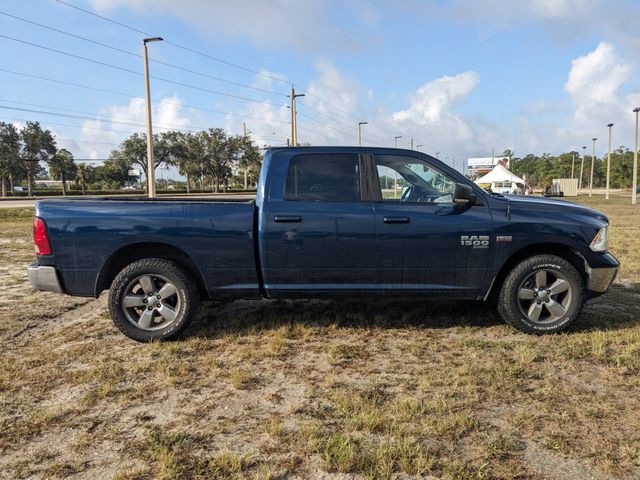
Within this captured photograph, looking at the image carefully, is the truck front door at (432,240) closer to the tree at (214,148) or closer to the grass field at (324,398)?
the grass field at (324,398)

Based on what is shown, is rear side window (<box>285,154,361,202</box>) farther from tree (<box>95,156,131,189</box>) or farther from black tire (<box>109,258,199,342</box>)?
tree (<box>95,156,131,189</box>)

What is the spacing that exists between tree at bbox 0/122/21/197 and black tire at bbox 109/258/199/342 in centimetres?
5980

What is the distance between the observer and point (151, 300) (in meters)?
4.42

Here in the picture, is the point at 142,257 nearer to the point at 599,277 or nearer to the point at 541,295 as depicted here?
the point at 541,295

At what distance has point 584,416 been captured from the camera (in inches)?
120

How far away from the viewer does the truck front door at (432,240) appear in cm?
437

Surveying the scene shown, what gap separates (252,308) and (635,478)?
160 inches

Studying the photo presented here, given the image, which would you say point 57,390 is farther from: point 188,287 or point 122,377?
Result: point 188,287

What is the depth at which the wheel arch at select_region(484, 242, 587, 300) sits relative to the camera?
15.0 feet

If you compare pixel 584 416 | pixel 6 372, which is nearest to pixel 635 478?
pixel 584 416

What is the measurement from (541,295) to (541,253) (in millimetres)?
413

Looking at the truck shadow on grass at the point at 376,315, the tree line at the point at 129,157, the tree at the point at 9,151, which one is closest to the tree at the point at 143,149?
Answer: the tree line at the point at 129,157

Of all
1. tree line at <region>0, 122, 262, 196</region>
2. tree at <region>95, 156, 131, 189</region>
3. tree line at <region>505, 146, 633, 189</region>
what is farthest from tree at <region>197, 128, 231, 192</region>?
tree line at <region>505, 146, 633, 189</region>

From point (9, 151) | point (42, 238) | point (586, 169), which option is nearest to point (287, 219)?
point (42, 238)
